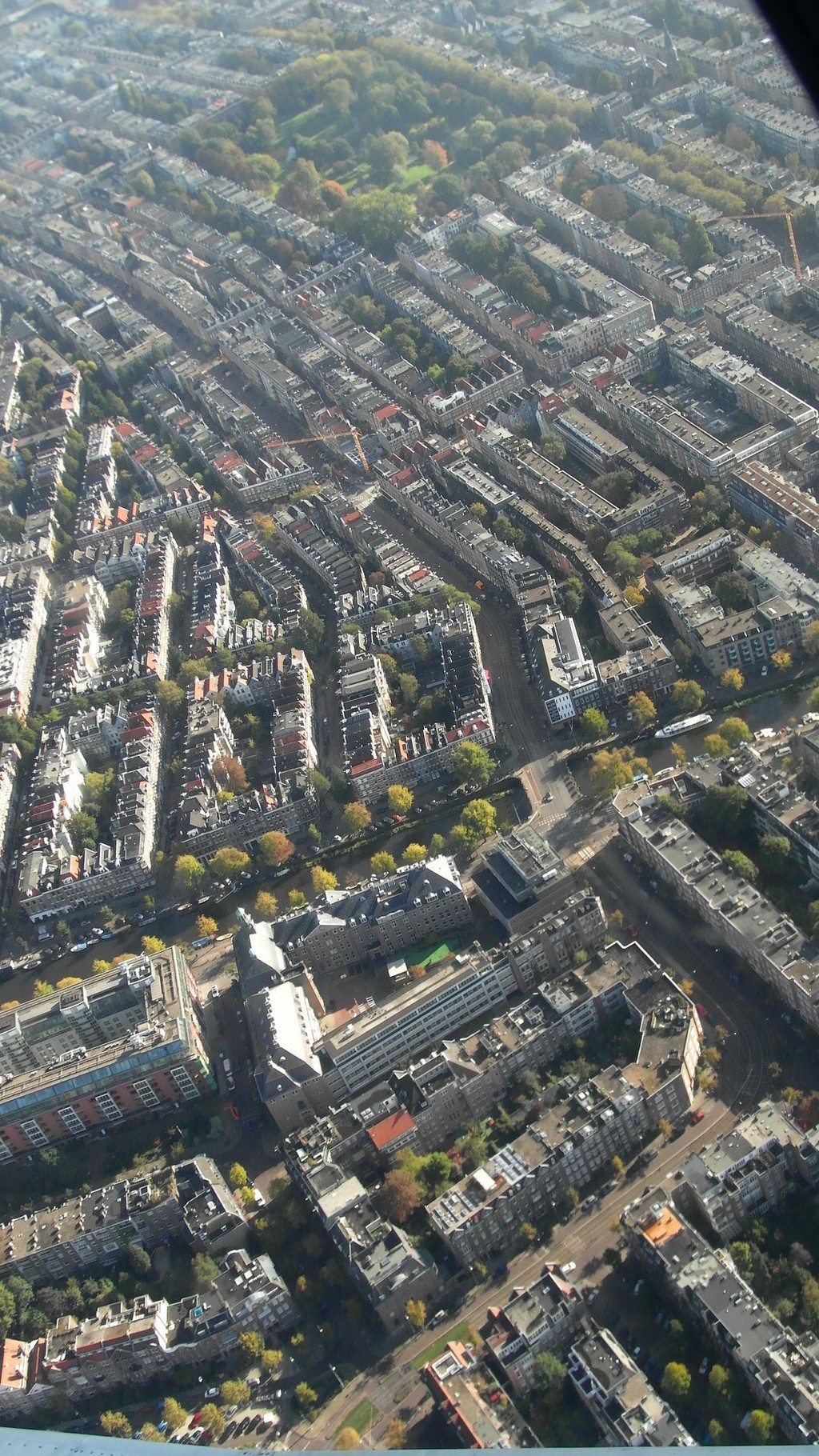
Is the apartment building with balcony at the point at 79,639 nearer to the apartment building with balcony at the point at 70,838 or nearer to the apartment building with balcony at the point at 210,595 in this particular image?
the apartment building with balcony at the point at 70,838

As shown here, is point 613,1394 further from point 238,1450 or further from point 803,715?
point 803,715

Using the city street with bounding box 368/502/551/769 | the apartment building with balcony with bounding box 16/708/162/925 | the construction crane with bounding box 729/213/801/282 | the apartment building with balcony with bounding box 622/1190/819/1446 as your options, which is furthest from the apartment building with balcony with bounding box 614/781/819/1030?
the construction crane with bounding box 729/213/801/282

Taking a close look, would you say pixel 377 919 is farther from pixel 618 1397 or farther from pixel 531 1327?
pixel 618 1397

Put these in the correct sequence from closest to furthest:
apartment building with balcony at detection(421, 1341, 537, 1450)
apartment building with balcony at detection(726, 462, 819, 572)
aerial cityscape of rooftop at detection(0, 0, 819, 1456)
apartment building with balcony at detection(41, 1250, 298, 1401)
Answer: apartment building with balcony at detection(421, 1341, 537, 1450)
aerial cityscape of rooftop at detection(0, 0, 819, 1456)
apartment building with balcony at detection(41, 1250, 298, 1401)
apartment building with balcony at detection(726, 462, 819, 572)

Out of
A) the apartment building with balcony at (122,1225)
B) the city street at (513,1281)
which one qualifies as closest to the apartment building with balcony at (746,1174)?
the city street at (513,1281)

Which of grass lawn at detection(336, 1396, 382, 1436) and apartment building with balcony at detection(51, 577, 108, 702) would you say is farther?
apartment building with balcony at detection(51, 577, 108, 702)

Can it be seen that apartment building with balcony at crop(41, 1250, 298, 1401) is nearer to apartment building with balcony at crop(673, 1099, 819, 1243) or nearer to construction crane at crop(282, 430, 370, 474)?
apartment building with balcony at crop(673, 1099, 819, 1243)
